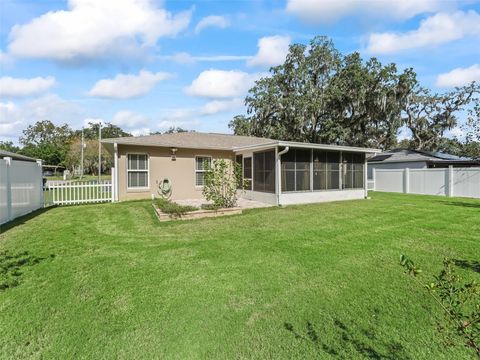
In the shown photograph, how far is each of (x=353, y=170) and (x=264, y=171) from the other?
4.41 meters

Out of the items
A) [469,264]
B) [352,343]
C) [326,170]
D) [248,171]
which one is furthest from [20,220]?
[326,170]

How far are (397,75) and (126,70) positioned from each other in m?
18.9

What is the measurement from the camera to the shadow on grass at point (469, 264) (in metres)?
4.22

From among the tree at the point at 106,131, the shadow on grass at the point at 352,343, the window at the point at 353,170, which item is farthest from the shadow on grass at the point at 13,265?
the tree at the point at 106,131

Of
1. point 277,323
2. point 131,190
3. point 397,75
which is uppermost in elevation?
point 397,75

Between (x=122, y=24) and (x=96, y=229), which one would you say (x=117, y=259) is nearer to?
(x=96, y=229)

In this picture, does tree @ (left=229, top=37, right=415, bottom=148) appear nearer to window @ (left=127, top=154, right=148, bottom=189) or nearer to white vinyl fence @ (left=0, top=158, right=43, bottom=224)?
window @ (left=127, top=154, right=148, bottom=189)

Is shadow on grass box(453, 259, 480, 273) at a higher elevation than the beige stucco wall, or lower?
lower

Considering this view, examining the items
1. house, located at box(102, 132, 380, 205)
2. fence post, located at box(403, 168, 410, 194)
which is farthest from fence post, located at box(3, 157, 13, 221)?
fence post, located at box(403, 168, 410, 194)

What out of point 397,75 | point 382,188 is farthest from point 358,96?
point 382,188

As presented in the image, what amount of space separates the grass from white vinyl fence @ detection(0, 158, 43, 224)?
111 cm

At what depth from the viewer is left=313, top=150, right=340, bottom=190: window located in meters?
11.5

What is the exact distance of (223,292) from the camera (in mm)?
3424

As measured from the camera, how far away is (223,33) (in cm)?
1073
